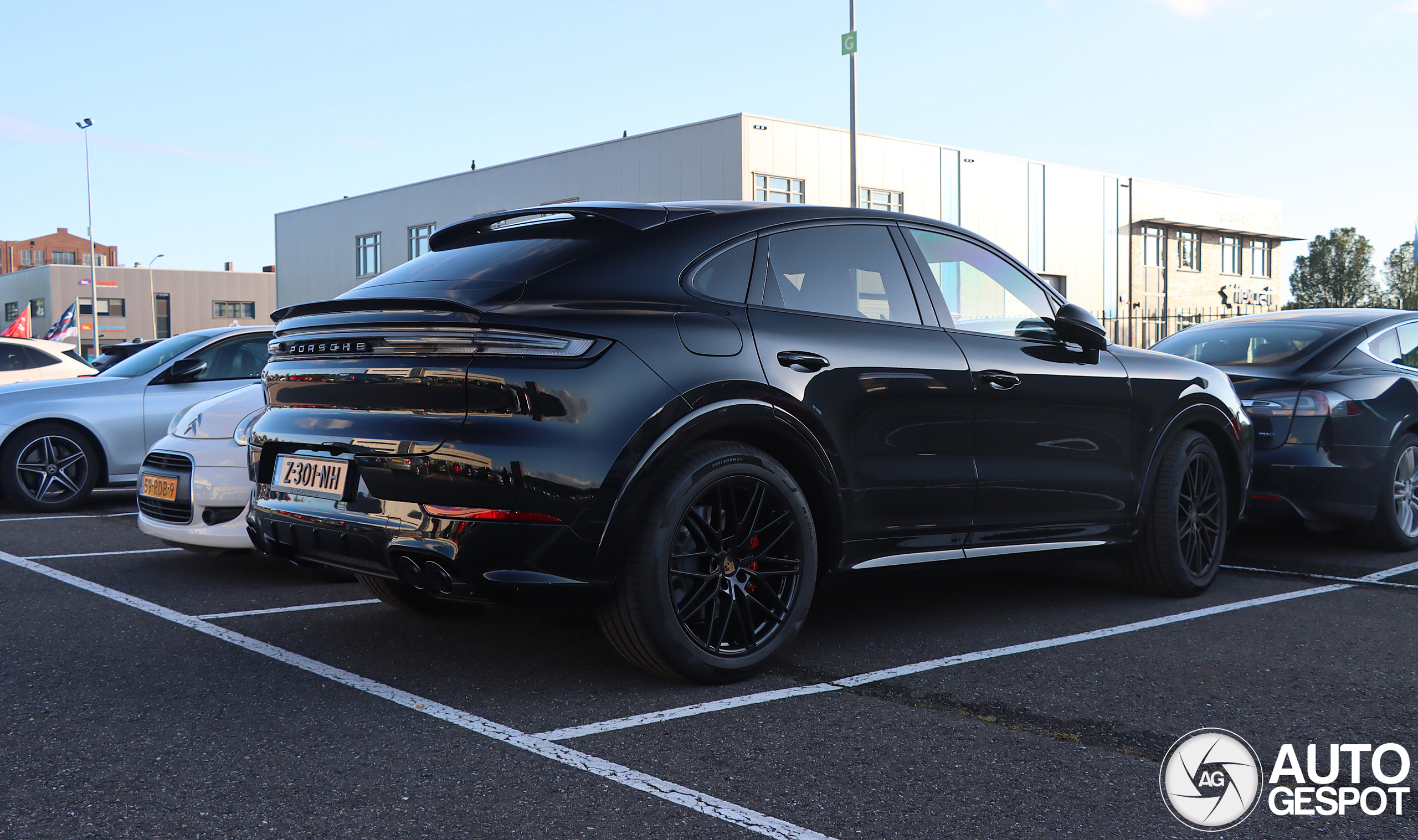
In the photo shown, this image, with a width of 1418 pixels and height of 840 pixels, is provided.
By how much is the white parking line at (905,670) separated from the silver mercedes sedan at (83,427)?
6.34m

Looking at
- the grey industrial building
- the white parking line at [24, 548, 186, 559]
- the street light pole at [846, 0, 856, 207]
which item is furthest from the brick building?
the white parking line at [24, 548, 186, 559]

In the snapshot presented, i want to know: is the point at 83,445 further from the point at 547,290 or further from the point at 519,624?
the point at 547,290

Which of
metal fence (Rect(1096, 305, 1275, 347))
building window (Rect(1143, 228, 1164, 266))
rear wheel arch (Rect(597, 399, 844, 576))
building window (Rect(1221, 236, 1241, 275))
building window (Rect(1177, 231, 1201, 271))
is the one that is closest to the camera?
rear wheel arch (Rect(597, 399, 844, 576))

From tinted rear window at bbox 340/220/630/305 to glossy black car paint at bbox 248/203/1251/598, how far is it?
2 centimetres

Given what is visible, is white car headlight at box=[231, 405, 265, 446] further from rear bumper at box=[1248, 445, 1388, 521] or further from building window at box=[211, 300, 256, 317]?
building window at box=[211, 300, 256, 317]

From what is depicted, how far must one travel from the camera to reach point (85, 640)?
14.1 feet

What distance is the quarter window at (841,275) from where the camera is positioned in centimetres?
398

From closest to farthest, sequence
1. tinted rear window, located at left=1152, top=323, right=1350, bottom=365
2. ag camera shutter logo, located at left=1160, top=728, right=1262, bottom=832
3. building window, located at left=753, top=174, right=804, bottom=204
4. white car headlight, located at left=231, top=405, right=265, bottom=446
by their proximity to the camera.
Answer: ag camera shutter logo, located at left=1160, top=728, right=1262, bottom=832 → white car headlight, located at left=231, top=405, right=265, bottom=446 → tinted rear window, located at left=1152, top=323, right=1350, bottom=365 → building window, located at left=753, top=174, right=804, bottom=204

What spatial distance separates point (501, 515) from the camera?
3211mm

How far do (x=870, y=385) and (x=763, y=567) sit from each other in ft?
2.53

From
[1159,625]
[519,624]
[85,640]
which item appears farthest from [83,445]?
[1159,625]

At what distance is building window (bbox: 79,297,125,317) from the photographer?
76.4 metres

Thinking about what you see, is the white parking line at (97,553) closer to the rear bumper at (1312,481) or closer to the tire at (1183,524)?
the tire at (1183,524)

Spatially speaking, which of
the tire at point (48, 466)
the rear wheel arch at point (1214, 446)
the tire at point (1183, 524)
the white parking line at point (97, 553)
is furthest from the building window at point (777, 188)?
the tire at point (1183, 524)
